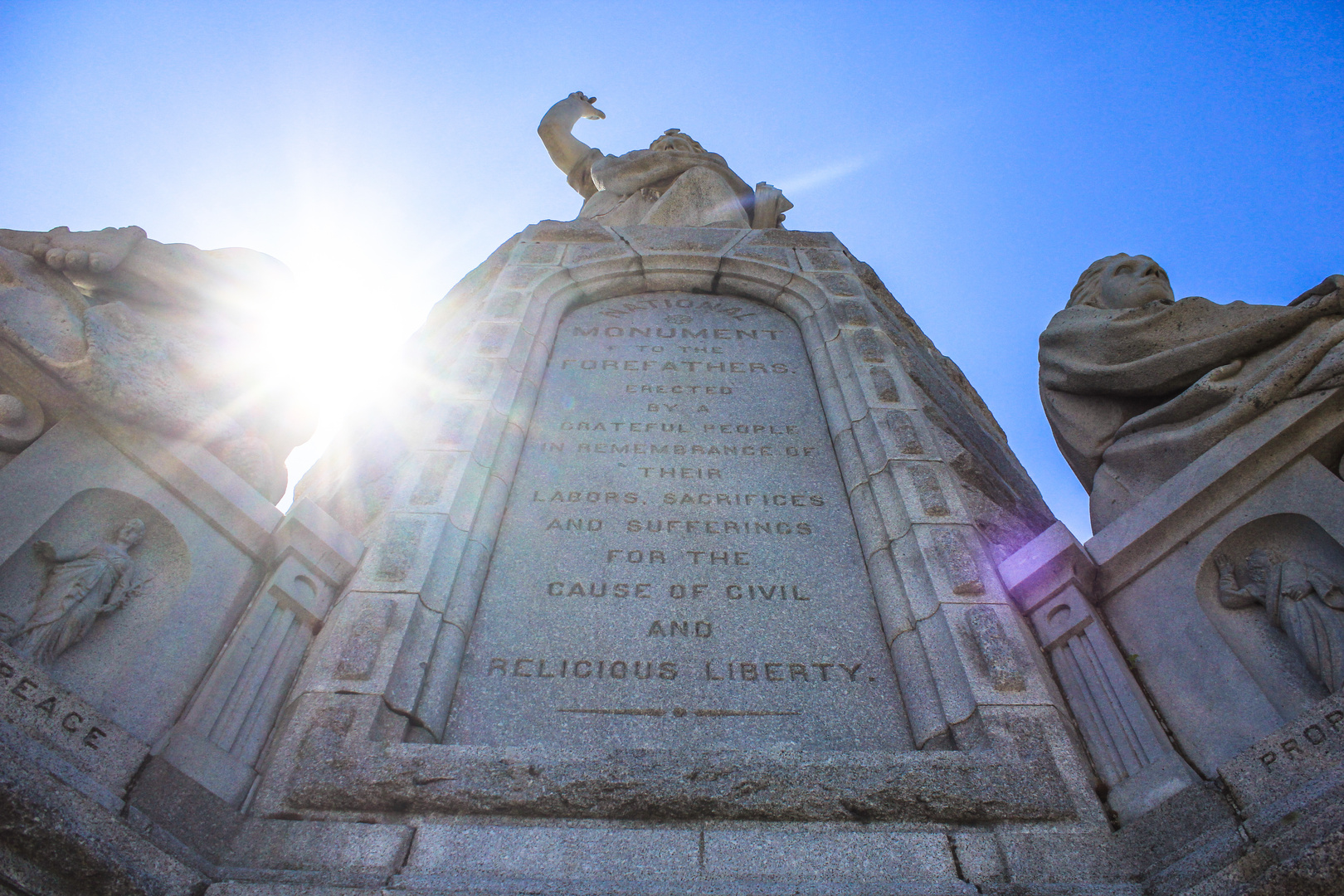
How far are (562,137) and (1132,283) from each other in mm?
8645

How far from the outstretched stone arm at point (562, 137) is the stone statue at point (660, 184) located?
0.01 metres

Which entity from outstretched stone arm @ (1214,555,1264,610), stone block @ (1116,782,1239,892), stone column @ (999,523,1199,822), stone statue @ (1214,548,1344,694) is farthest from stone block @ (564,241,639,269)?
stone block @ (1116,782,1239,892)

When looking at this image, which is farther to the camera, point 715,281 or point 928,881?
point 715,281

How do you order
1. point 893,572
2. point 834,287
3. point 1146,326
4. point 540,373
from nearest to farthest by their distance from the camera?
point 893,572 → point 1146,326 → point 540,373 → point 834,287

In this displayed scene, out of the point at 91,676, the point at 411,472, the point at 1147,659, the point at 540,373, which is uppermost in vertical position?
the point at 540,373

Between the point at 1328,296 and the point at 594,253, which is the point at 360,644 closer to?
the point at 594,253

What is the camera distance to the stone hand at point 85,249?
4.40 m

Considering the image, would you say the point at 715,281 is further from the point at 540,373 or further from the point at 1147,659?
the point at 1147,659

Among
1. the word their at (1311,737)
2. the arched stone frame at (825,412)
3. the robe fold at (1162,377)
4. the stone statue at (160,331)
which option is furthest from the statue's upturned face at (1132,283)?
the stone statue at (160,331)

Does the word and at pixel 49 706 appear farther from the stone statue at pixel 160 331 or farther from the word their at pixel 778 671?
the word their at pixel 778 671

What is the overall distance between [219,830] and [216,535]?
4.69 ft

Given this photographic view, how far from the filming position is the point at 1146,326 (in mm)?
4910

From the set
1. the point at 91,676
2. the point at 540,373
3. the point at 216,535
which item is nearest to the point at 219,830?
the point at 91,676

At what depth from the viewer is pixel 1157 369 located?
4734 millimetres
